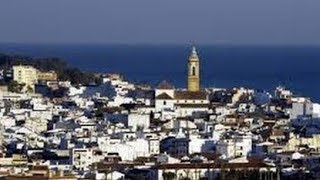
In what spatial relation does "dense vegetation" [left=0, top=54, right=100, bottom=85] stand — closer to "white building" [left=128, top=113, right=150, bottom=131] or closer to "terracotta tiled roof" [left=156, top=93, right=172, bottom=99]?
"terracotta tiled roof" [left=156, top=93, right=172, bottom=99]

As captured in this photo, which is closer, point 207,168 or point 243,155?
point 207,168

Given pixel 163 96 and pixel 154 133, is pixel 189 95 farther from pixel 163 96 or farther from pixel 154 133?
pixel 154 133

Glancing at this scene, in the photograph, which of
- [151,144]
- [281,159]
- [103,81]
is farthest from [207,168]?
[103,81]

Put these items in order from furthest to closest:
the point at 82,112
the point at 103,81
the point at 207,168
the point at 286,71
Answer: the point at 286,71 < the point at 103,81 < the point at 82,112 < the point at 207,168

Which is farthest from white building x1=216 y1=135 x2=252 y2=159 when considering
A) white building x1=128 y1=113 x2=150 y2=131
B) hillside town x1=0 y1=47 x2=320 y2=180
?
white building x1=128 y1=113 x2=150 y2=131

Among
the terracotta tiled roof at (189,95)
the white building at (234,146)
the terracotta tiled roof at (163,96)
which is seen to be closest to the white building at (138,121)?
the terracotta tiled roof at (163,96)

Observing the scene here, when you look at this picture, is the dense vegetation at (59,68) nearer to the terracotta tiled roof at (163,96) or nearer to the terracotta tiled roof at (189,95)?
the terracotta tiled roof at (189,95)

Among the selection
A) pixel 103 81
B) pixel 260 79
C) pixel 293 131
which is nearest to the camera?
pixel 293 131

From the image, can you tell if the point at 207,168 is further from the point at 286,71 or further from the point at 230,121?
the point at 286,71
